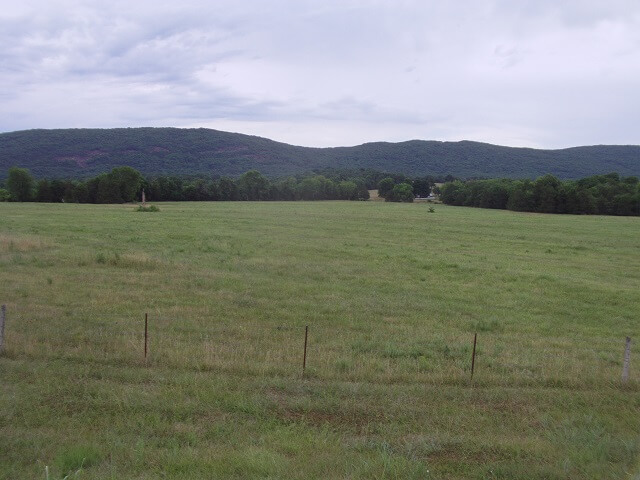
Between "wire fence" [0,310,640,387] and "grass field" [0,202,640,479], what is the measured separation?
0.06m

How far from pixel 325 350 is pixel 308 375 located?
2.15m

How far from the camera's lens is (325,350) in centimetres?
1195

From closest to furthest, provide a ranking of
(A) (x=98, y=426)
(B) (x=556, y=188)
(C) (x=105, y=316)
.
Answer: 1. (A) (x=98, y=426)
2. (C) (x=105, y=316)
3. (B) (x=556, y=188)

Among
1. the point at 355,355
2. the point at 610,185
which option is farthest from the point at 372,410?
the point at 610,185

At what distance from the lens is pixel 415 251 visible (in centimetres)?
3500

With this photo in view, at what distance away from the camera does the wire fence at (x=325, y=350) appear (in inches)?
396

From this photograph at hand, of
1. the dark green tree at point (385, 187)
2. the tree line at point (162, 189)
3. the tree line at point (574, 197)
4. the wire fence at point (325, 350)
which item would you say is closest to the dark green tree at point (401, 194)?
the dark green tree at point (385, 187)

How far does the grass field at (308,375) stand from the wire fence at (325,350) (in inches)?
2.3

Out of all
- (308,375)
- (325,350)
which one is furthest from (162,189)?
(308,375)

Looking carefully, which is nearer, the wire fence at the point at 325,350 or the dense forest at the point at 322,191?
the wire fence at the point at 325,350

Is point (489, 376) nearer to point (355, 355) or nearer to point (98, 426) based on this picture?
point (355, 355)

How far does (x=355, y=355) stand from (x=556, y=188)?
9198 centimetres

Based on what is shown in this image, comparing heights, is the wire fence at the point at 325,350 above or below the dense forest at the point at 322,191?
below

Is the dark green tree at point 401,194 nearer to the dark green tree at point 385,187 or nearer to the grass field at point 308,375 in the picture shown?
the dark green tree at point 385,187
